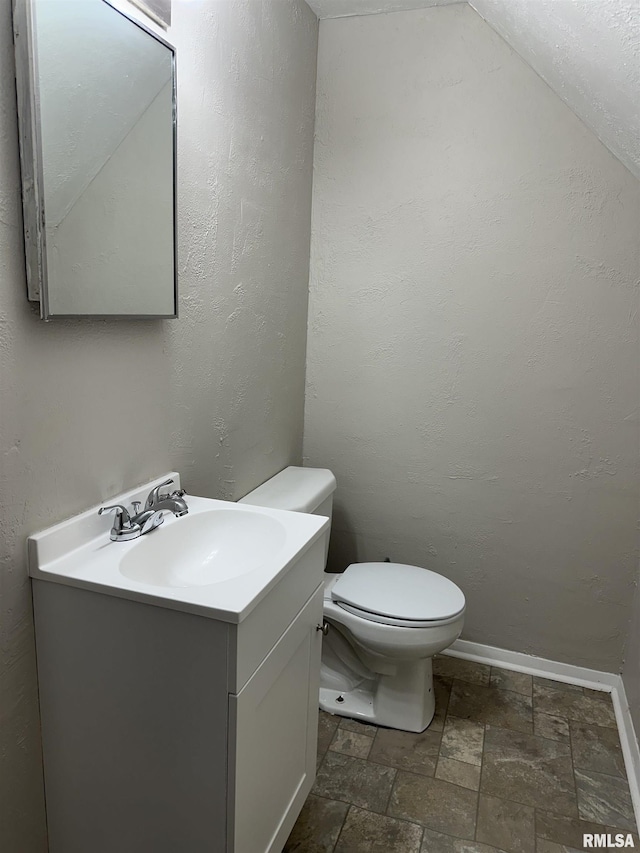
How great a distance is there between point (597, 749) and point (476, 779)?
0.45 metres

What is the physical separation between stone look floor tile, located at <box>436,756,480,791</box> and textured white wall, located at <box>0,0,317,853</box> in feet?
3.43

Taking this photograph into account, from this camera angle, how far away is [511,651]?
Result: 2.45m

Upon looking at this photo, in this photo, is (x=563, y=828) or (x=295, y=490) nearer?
(x=563, y=828)

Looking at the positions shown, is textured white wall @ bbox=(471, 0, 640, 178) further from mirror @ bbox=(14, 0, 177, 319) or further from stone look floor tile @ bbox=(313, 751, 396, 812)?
stone look floor tile @ bbox=(313, 751, 396, 812)

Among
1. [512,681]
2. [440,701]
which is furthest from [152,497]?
[512,681]

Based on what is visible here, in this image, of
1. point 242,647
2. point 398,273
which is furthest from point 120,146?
point 398,273

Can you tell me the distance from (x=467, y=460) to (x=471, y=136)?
116 cm

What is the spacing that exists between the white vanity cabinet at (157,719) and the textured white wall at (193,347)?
0.21 feet

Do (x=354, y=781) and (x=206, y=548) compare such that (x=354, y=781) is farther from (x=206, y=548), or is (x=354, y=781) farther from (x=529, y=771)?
(x=206, y=548)

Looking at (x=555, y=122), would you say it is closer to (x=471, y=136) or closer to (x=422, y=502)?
(x=471, y=136)

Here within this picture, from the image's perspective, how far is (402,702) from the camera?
6.77 ft

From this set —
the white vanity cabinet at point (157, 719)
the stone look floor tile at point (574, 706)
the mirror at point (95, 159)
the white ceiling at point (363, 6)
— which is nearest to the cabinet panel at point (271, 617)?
the white vanity cabinet at point (157, 719)

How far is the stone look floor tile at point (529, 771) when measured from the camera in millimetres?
1806

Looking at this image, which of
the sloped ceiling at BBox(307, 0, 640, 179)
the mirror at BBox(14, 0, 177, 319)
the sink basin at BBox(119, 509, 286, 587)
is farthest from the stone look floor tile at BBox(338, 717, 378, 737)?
the sloped ceiling at BBox(307, 0, 640, 179)
